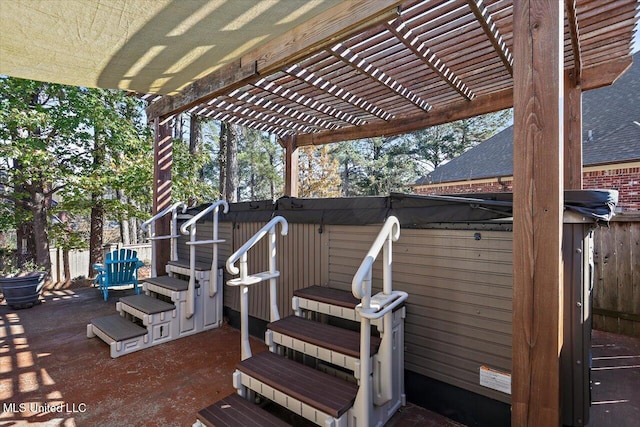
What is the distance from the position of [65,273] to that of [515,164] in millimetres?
9662

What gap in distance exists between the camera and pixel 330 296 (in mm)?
2652

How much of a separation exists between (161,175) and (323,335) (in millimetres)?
3524

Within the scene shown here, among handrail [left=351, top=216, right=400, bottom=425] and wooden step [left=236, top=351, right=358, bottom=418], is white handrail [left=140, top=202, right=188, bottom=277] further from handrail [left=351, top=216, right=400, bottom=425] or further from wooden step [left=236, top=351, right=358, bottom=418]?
handrail [left=351, top=216, right=400, bottom=425]

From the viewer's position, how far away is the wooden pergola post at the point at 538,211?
1.40 m

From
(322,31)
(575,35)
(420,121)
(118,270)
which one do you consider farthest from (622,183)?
(118,270)

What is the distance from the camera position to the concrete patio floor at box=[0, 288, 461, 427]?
2.27 metres

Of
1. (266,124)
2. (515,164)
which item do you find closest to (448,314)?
(515,164)

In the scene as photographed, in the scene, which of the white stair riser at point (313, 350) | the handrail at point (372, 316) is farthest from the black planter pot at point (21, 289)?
the handrail at point (372, 316)

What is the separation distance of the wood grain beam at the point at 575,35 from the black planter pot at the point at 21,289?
7065mm

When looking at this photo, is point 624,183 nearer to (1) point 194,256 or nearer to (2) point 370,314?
(2) point 370,314

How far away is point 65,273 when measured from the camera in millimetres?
7633

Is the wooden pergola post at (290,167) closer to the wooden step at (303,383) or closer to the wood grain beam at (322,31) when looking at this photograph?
the wood grain beam at (322,31)

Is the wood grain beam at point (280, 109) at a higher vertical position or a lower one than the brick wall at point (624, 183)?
higher

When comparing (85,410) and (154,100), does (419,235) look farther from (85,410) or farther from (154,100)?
(154,100)
